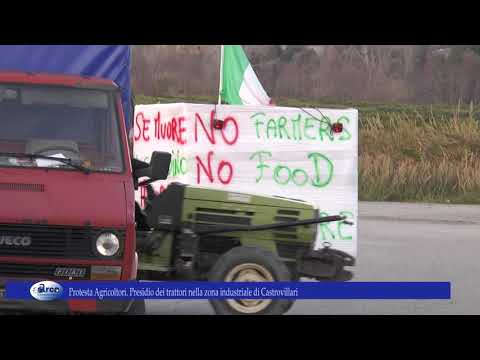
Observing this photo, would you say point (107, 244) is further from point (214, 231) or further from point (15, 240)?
point (214, 231)

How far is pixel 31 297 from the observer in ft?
20.4

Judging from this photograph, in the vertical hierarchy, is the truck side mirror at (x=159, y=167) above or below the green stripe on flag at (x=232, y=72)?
below

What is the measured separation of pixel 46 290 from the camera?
6.25m

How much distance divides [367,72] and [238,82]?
18178 mm

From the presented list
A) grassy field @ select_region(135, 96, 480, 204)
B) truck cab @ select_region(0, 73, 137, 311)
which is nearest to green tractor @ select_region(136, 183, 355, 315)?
truck cab @ select_region(0, 73, 137, 311)

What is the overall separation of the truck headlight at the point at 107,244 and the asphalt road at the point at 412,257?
2.30 m

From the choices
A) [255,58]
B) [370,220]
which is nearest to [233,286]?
[370,220]

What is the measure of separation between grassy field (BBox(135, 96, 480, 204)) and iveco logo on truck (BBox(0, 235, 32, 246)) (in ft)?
43.7

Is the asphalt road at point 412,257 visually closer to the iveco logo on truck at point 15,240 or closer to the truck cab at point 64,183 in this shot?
the truck cab at point 64,183

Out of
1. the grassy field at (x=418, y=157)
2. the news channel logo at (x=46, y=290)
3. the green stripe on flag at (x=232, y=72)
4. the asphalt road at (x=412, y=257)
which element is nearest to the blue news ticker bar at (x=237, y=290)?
the news channel logo at (x=46, y=290)

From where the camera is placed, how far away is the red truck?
6.26 metres

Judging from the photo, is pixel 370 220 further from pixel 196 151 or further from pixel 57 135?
pixel 57 135

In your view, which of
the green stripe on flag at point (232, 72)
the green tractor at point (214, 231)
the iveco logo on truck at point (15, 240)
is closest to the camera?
the iveco logo on truck at point (15, 240)

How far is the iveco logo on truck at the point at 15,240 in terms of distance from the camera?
620 centimetres
